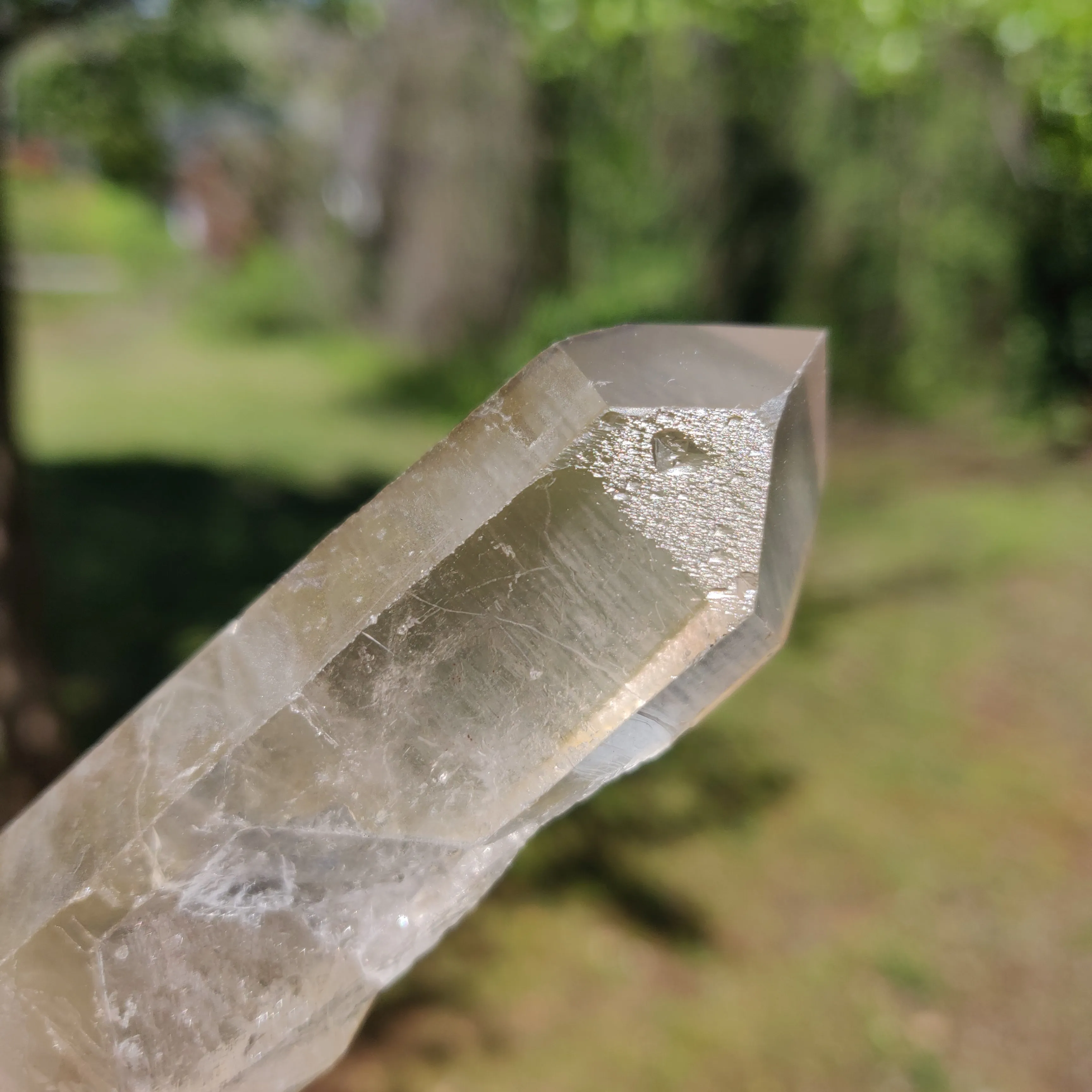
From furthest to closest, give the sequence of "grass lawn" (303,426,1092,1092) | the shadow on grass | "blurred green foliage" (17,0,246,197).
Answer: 1. the shadow on grass
2. "blurred green foliage" (17,0,246,197)
3. "grass lawn" (303,426,1092,1092)

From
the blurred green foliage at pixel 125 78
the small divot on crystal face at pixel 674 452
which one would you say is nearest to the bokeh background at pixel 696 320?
the blurred green foliage at pixel 125 78

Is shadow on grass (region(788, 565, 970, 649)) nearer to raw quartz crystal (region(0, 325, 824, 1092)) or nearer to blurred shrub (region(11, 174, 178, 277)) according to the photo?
raw quartz crystal (region(0, 325, 824, 1092))

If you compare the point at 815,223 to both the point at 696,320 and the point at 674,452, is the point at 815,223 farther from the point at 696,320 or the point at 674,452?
the point at 674,452

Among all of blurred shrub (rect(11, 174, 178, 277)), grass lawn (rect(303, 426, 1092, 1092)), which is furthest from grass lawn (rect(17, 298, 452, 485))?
grass lawn (rect(303, 426, 1092, 1092))

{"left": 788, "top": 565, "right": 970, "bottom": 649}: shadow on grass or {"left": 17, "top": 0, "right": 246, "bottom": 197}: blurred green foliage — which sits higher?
{"left": 17, "top": 0, "right": 246, "bottom": 197}: blurred green foliage

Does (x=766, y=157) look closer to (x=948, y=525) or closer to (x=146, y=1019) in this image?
(x=948, y=525)

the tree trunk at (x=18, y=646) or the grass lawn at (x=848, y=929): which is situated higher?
the tree trunk at (x=18, y=646)

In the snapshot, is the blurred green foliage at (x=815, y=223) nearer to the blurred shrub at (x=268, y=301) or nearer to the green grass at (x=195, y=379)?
the green grass at (x=195, y=379)

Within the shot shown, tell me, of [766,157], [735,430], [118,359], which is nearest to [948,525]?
[766,157]
